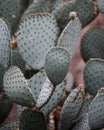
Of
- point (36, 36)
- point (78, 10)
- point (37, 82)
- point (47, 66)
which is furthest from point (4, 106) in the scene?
point (78, 10)

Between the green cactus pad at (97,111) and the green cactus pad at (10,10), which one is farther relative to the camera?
the green cactus pad at (10,10)

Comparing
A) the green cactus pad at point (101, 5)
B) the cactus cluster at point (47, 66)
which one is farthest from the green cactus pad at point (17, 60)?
the green cactus pad at point (101, 5)

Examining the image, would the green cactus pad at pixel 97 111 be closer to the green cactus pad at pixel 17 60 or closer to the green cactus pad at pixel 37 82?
the green cactus pad at pixel 37 82

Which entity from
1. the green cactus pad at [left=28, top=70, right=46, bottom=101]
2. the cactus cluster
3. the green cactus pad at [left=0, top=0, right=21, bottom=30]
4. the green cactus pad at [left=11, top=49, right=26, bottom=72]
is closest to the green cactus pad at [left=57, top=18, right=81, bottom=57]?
the cactus cluster

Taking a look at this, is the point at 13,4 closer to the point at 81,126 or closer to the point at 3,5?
the point at 3,5

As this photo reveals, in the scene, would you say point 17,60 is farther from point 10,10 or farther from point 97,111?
point 97,111

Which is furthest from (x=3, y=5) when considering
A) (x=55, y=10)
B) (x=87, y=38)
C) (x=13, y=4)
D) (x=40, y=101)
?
(x=40, y=101)
